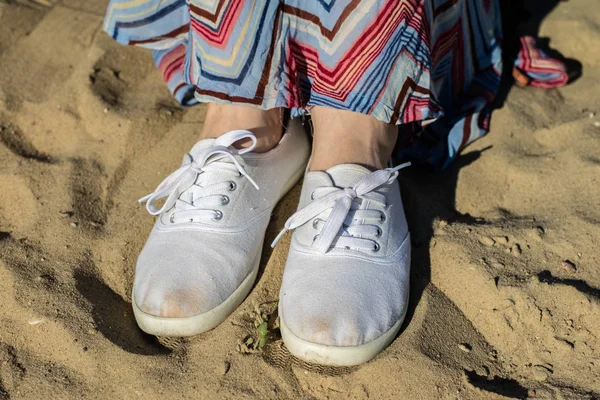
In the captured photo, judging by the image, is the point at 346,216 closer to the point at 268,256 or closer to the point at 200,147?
the point at 268,256

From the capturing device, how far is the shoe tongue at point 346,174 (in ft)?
4.25

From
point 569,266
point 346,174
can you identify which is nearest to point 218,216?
point 346,174

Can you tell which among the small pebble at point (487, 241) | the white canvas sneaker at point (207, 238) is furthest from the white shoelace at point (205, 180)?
the small pebble at point (487, 241)

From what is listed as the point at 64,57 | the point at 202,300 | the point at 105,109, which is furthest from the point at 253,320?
the point at 64,57

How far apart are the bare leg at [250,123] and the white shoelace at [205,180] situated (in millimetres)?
47

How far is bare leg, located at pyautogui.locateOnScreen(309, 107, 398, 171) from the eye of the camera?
1.34 meters

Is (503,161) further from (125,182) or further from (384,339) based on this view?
(125,182)

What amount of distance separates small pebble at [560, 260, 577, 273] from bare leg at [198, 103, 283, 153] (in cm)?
69

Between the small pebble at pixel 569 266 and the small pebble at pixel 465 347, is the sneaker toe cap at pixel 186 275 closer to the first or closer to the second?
the small pebble at pixel 465 347

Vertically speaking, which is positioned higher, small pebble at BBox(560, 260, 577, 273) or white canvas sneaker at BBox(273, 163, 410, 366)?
small pebble at BBox(560, 260, 577, 273)

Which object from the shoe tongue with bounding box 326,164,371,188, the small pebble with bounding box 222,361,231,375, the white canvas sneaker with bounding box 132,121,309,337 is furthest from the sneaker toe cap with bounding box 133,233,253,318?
the shoe tongue with bounding box 326,164,371,188

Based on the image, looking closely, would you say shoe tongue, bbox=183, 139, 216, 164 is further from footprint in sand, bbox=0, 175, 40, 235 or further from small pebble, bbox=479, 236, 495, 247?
small pebble, bbox=479, 236, 495, 247

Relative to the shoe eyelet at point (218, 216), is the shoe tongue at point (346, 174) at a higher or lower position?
higher

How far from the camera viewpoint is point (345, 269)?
1.21m
